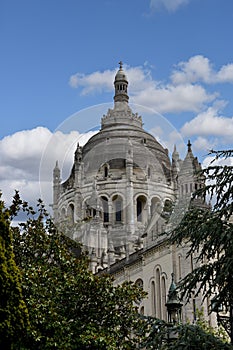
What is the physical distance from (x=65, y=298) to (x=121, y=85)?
7215 cm

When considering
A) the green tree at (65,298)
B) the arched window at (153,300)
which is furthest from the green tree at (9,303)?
the arched window at (153,300)

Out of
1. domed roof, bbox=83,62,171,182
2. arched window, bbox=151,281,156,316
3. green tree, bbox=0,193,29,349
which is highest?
domed roof, bbox=83,62,171,182

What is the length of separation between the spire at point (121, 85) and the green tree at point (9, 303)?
72.6 metres

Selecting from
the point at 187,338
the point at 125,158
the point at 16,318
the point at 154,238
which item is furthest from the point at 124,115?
the point at 187,338

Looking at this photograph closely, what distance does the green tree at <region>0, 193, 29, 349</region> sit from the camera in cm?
2072

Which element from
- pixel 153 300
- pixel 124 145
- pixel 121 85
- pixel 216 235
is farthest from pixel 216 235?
pixel 121 85

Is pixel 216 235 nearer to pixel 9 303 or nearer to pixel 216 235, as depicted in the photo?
pixel 216 235

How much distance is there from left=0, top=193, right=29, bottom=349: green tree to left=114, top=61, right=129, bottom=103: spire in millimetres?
72600

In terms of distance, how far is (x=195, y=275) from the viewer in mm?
15805

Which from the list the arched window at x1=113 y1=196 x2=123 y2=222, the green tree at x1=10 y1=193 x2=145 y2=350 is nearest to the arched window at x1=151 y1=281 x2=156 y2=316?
the green tree at x1=10 y1=193 x2=145 y2=350

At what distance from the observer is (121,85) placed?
95.9m

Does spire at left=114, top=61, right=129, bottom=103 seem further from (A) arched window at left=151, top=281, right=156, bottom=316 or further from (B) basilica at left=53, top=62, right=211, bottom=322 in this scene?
(A) arched window at left=151, top=281, right=156, bottom=316

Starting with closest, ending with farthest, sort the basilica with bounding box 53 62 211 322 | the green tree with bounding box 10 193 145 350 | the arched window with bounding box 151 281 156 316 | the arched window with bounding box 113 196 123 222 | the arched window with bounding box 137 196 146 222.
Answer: the green tree with bounding box 10 193 145 350
the arched window with bounding box 151 281 156 316
the basilica with bounding box 53 62 211 322
the arched window with bounding box 113 196 123 222
the arched window with bounding box 137 196 146 222

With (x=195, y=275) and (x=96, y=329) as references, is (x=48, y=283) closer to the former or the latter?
(x=96, y=329)
